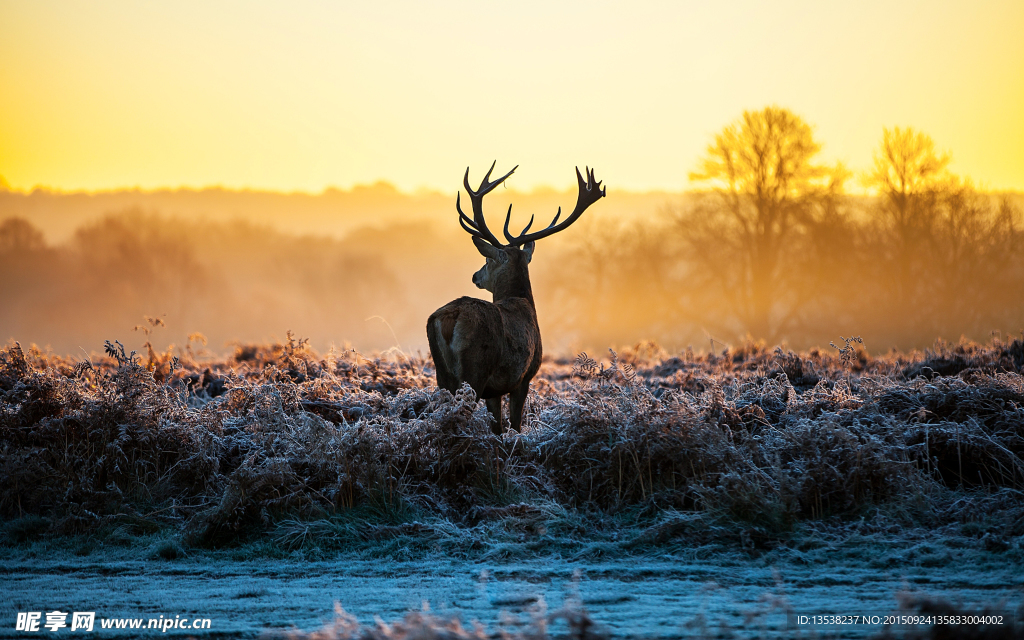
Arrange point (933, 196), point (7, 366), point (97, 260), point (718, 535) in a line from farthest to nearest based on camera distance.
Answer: point (97, 260) < point (933, 196) < point (7, 366) < point (718, 535)

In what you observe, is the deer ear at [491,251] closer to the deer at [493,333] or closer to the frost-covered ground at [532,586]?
the deer at [493,333]

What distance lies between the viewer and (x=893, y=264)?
36344 millimetres

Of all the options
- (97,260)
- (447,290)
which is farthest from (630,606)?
(97,260)

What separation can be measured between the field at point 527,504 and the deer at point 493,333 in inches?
18.1

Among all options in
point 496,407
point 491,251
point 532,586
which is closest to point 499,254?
point 491,251

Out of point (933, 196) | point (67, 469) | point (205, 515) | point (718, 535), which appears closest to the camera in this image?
point (718, 535)

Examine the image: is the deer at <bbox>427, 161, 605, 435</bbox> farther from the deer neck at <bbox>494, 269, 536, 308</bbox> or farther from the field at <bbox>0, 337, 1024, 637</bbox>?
the field at <bbox>0, 337, 1024, 637</bbox>

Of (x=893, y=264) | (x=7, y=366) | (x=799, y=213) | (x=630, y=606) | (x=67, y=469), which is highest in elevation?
(x=799, y=213)

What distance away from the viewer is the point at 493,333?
8922 millimetres

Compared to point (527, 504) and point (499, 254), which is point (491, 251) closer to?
point (499, 254)

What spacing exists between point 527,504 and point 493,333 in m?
2.21

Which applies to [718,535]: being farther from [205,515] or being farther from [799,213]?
[799,213]

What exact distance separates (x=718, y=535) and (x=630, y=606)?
70.5 inches

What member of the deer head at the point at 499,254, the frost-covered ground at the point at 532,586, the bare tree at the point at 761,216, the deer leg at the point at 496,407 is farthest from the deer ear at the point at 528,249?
the bare tree at the point at 761,216
